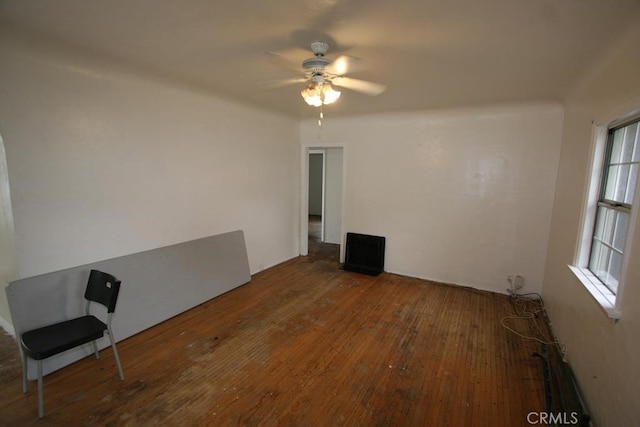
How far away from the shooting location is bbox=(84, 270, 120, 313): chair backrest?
195 centimetres

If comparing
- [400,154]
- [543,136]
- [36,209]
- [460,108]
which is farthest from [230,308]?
[543,136]

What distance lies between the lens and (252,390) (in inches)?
78.0

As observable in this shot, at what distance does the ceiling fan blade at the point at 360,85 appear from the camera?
8.61ft

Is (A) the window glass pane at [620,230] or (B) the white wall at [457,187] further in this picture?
(B) the white wall at [457,187]

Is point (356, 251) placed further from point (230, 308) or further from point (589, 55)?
point (589, 55)

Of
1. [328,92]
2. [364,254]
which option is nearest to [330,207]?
[364,254]

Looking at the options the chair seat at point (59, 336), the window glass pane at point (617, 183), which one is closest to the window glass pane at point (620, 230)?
the window glass pane at point (617, 183)

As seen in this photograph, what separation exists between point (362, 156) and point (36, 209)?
370cm

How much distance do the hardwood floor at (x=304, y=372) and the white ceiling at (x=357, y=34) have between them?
2.37 m

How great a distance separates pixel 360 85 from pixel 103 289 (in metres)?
2.79

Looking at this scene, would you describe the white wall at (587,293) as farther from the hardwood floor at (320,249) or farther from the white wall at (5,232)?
the white wall at (5,232)

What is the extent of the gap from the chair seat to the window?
341cm

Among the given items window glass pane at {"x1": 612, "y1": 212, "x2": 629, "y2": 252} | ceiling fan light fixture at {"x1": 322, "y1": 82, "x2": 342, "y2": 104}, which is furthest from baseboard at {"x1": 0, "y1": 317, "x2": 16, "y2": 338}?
window glass pane at {"x1": 612, "y1": 212, "x2": 629, "y2": 252}

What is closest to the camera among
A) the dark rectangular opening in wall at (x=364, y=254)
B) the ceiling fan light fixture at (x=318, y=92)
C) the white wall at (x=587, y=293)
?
the white wall at (x=587, y=293)
